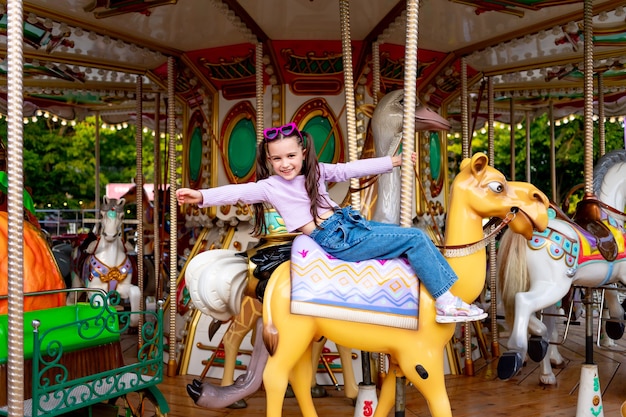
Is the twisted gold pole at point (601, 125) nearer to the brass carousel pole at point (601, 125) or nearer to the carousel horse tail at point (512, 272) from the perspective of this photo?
the brass carousel pole at point (601, 125)

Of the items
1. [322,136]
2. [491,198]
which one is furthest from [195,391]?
[322,136]

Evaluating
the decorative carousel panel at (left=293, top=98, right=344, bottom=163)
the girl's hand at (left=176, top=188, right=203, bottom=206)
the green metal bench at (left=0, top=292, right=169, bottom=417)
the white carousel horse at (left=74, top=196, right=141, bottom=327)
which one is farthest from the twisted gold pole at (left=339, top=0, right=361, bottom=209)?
the white carousel horse at (left=74, top=196, right=141, bottom=327)

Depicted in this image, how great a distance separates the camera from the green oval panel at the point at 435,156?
245 inches

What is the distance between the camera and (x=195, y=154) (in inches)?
245

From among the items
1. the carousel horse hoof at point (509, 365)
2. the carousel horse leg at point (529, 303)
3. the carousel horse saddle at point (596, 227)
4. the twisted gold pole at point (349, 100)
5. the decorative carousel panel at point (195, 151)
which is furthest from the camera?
the decorative carousel panel at point (195, 151)

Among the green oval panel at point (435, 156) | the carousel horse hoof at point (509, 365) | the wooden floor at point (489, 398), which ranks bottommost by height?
the wooden floor at point (489, 398)

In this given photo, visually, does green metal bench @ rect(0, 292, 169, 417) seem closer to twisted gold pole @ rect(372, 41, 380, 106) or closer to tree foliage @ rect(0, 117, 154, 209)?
twisted gold pole @ rect(372, 41, 380, 106)

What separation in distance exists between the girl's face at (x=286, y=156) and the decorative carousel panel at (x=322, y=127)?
8.29 ft

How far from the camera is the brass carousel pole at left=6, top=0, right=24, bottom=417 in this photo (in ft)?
7.87

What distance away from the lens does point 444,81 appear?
6.04 metres

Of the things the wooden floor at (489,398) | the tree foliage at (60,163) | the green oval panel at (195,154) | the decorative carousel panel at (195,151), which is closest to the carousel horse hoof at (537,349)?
the wooden floor at (489,398)

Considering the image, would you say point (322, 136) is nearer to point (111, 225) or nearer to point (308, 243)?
point (111, 225)

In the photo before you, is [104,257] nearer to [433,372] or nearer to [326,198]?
[326,198]

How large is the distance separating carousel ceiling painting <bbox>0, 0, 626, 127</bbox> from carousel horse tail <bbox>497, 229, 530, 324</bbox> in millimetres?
1749
